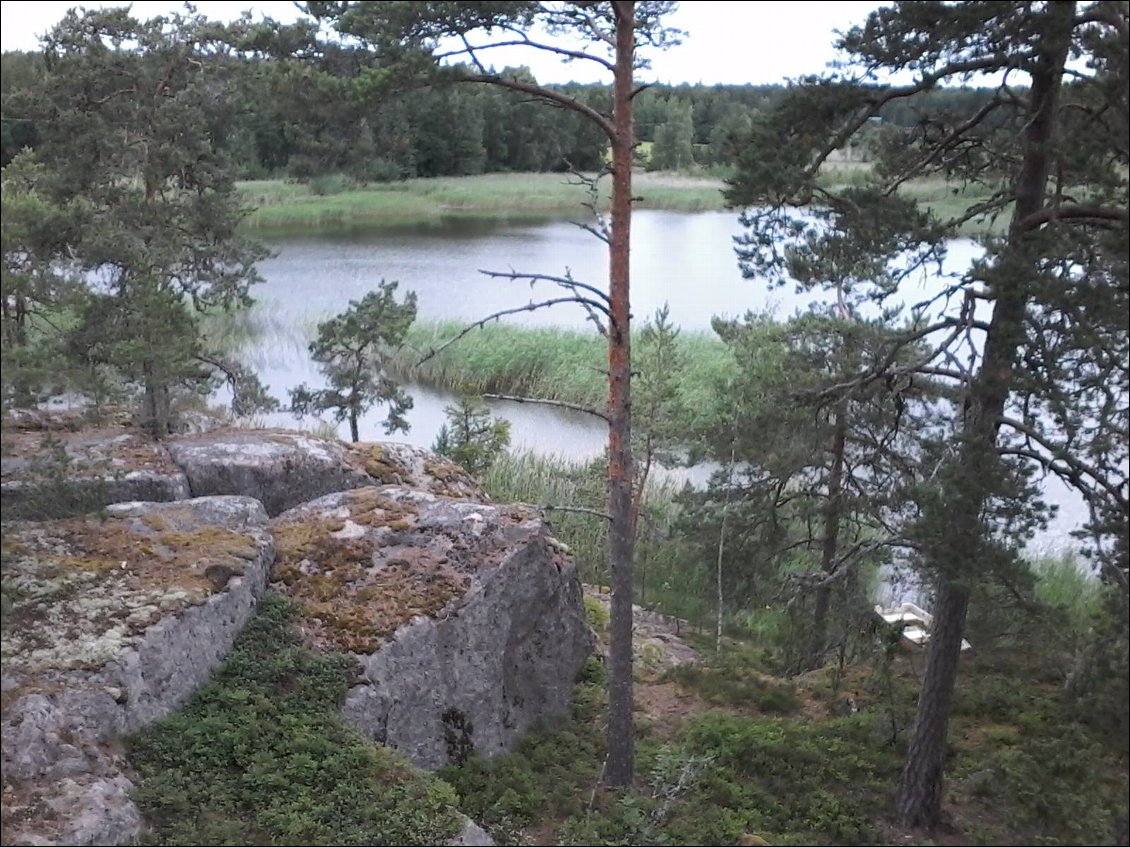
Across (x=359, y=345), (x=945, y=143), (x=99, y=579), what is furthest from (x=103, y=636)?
(x=359, y=345)

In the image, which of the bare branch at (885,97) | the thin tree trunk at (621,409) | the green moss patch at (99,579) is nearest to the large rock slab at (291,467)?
the green moss patch at (99,579)

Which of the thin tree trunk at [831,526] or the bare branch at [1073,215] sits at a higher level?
the bare branch at [1073,215]

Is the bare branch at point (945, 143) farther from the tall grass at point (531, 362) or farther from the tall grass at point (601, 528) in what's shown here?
the tall grass at point (531, 362)

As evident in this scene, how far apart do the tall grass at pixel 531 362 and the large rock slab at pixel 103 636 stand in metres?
12.4

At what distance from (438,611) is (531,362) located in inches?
561

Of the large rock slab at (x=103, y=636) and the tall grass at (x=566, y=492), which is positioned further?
the tall grass at (x=566, y=492)

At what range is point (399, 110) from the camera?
6.60 metres

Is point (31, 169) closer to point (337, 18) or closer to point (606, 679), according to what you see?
point (337, 18)

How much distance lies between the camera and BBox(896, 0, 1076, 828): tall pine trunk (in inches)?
211

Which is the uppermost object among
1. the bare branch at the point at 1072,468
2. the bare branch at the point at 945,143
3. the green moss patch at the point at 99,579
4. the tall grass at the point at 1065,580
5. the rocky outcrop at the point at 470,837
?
the bare branch at the point at 945,143

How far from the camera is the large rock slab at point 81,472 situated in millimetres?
6309

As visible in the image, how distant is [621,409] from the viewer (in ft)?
22.3

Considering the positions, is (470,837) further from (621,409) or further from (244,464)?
(244,464)

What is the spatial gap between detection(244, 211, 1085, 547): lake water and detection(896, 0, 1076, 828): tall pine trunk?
10235mm
